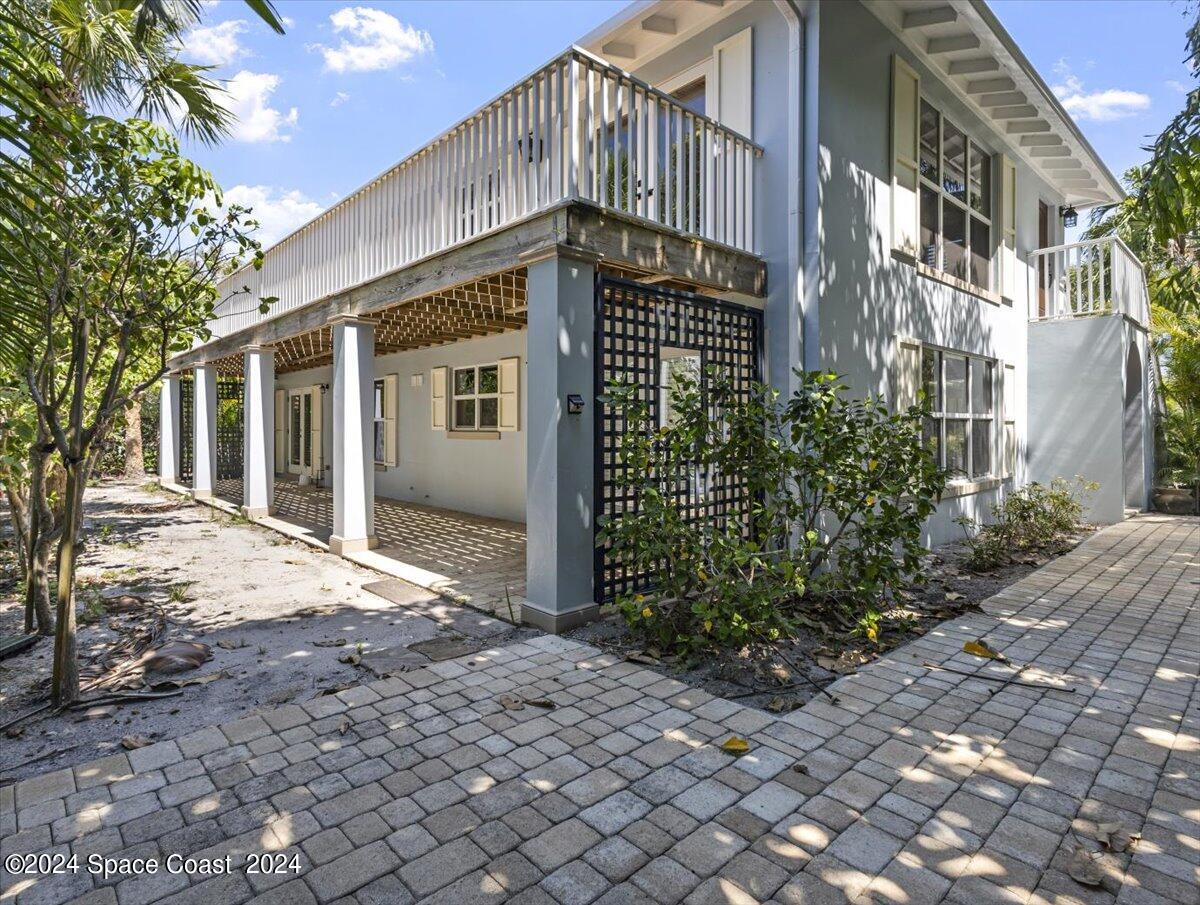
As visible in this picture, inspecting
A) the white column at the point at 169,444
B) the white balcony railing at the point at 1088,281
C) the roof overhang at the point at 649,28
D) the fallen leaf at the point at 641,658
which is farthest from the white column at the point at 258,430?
the white balcony railing at the point at 1088,281

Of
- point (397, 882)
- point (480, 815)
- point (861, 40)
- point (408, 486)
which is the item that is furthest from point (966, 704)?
point (408, 486)

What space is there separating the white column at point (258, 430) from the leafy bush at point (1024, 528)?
923 cm

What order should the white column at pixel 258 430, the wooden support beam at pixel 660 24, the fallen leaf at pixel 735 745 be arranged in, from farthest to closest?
1. the white column at pixel 258 430
2. the wooden support beam at pixel 660 24
3. the fallen leaf at pixel 735 745

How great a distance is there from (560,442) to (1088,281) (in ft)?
33.9

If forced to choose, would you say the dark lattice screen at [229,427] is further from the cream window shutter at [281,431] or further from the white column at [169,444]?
the white column at [169,444]

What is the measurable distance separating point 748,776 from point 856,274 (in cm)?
508

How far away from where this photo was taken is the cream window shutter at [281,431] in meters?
16.5

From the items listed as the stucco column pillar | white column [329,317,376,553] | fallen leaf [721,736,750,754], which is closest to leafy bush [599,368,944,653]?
the stucco column pillar

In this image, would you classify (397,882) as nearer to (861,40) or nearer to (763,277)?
(763,277)

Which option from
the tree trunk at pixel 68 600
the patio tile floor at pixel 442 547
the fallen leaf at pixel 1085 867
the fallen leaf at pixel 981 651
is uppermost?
the tree trunk at pixel 68 600

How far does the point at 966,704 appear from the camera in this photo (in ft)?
11.1

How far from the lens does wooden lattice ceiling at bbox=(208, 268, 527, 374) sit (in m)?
6.53

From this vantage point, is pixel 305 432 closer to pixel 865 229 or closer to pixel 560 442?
pixel 560 442

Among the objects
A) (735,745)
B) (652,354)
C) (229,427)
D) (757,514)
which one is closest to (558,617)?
(757,514)
